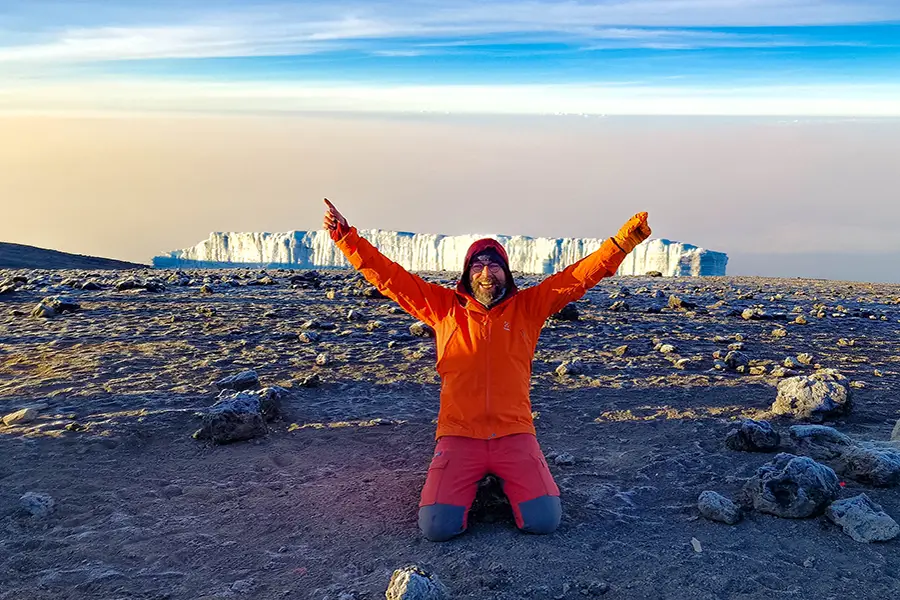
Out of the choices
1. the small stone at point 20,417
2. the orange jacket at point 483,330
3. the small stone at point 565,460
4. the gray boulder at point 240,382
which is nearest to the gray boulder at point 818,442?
the small stone at point 565,460

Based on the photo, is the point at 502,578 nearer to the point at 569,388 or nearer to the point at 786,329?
the point at 569,388

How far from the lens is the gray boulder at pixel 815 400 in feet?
21.0

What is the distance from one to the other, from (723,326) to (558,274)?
7.55 metres

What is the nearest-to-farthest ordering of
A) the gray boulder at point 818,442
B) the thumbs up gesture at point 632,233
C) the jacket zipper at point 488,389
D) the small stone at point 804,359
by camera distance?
the jacket zipper at point 488,389
the thumbs up gesture at point 632,233
the gray boulder at point 818,442
the small stone at point 804,359

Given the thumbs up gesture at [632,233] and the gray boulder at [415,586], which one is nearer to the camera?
the gray boulder at [415,586]

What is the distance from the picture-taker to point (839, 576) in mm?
3781

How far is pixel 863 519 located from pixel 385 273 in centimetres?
378

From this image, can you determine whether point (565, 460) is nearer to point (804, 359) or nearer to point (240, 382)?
point (240, 382)

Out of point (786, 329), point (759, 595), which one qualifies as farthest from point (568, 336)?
point (759, 595)

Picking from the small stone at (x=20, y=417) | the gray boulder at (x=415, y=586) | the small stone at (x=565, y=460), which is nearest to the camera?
the gray boulder at (x=415, y=586)

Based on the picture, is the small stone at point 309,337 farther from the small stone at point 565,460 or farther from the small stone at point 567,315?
the small stone at point 565,460

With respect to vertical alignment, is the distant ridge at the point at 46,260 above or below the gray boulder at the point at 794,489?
above

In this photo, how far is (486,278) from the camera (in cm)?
499

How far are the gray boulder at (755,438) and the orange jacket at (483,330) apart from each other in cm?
199
